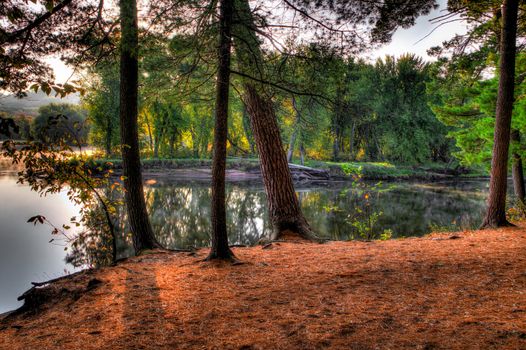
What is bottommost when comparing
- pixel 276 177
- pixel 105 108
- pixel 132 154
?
pixel 276 177

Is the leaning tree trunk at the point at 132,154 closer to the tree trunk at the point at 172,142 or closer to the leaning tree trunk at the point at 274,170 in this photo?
the leaning tree trunk at the point at 274,170

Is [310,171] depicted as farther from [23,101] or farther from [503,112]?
[23,101]

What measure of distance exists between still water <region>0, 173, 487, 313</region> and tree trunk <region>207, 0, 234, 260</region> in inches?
147

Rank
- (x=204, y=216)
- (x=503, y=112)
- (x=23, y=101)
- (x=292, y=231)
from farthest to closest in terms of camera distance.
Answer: (x=204, y=216) < (x=292, y=231) < (x=503, y=112) < (x=23, y=101)

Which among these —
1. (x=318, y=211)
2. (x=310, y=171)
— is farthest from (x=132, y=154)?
(x=310, y=171)

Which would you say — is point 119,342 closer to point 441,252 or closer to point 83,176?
point 83,176

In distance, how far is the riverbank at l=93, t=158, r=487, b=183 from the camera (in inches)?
1072

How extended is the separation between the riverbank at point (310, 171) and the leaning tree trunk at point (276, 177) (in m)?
18.3

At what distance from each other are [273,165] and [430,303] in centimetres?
515

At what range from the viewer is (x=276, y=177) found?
771 centimetres

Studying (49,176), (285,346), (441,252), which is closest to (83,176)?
(49,176)

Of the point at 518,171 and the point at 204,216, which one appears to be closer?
the point at 518,171

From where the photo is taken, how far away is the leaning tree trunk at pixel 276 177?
747cm

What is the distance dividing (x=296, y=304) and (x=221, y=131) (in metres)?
2.68
